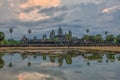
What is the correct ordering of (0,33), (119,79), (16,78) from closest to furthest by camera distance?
(119,79), (16,78), (0,33)

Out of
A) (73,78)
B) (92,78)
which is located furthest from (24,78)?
(92,78)

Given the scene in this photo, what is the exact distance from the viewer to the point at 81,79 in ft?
113

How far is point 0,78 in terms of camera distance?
118ft

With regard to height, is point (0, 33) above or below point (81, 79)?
above

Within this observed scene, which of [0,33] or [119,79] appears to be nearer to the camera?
[119,79]

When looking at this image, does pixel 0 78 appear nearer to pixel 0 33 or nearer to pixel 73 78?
pixel 73 78

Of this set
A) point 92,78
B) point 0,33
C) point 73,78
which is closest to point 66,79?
point 73,78

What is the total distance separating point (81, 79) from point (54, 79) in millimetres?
3388

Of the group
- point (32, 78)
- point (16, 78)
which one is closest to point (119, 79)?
Answer: point (32, 78)

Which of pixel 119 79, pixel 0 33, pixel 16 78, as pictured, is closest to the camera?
pixel 119 79

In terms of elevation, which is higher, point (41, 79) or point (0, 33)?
point (0, 33)

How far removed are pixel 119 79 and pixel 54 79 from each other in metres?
8.06

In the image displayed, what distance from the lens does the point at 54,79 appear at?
113ft

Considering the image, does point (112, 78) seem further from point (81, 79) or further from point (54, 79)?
point (54, 79)
